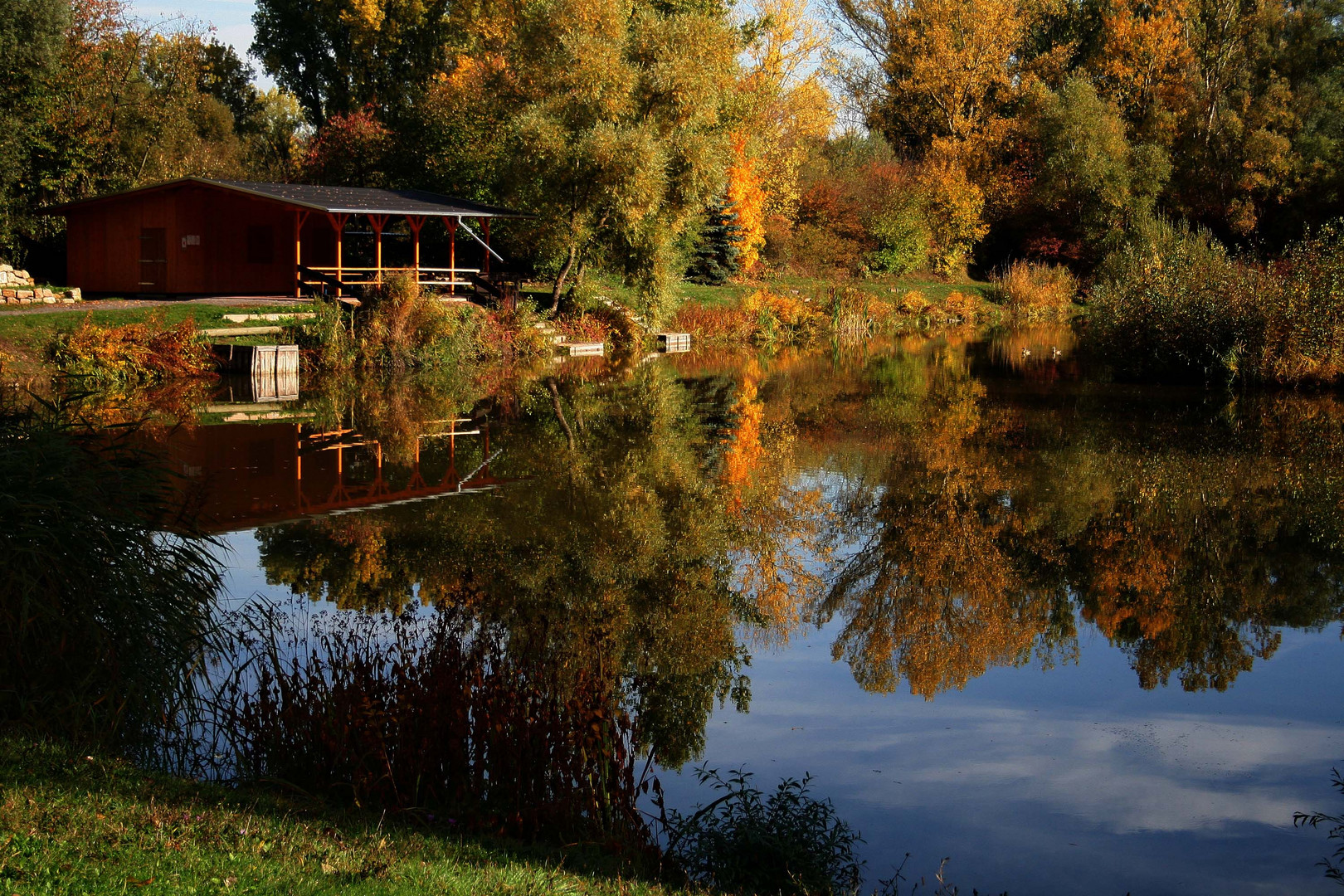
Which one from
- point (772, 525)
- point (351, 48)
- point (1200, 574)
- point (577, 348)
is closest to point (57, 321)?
point (577, 348)

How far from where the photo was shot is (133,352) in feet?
62.4

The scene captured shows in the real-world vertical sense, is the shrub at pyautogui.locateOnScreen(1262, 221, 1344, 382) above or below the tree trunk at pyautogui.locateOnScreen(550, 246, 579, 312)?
below

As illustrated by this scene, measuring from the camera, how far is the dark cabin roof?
24.6m

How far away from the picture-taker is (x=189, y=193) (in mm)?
28047

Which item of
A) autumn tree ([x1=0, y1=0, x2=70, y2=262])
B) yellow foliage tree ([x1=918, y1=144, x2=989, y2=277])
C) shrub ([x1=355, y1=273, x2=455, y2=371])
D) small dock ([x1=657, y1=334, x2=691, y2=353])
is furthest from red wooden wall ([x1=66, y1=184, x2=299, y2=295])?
yellow foliage tree ([x1=918, y1=144, x2=989, y2=277])

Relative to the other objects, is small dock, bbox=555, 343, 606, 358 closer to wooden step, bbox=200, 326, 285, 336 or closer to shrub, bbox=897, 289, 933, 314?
wooden step, bbox=200, 326, 285, 336

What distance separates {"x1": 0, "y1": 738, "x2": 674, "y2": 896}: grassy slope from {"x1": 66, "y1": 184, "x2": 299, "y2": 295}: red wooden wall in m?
25.7

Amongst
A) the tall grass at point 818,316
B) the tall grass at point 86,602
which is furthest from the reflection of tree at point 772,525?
the tall grass at point 818,316

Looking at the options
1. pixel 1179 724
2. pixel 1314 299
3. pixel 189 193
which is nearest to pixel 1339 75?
pixel 1314 299

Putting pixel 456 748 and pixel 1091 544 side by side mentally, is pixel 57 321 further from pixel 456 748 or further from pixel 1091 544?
pixel 456 748

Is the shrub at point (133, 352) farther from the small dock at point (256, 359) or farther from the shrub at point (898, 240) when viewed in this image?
the shrub at point (898, 240)

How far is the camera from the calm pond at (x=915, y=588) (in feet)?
18.3

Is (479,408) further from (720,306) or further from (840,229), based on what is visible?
(840,229)

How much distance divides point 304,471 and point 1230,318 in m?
15.7
